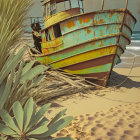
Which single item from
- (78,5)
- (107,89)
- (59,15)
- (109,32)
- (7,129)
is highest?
(78,5)

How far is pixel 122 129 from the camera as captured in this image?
2.19 meters

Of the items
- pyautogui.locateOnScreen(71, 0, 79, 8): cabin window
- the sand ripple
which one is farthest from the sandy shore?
pyautogui.locateOnScreen(71, 0, 79, 8): cabin window

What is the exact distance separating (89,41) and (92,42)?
102 mm

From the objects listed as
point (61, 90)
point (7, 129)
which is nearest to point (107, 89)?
point (61, 90)

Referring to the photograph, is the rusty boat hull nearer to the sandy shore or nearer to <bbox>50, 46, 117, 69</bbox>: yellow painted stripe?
<bbox>50, 46, 117, 69</bbox>: yellow painted stripe

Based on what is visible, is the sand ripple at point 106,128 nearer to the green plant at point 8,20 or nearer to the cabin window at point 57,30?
the green plant at point 8,20

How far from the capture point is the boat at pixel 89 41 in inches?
202

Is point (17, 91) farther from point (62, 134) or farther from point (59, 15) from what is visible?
point (59, 15)

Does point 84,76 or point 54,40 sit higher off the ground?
point 54,40

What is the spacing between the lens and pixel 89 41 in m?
5.34

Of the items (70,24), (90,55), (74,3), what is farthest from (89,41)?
(74,3)

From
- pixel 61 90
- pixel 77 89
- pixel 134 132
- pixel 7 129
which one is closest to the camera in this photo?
pixel 7 129

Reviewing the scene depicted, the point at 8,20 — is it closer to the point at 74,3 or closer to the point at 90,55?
the point at 90,55

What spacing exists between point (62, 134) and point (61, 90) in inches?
98.0
